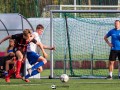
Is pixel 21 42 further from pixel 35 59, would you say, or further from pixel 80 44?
pixel 80 44

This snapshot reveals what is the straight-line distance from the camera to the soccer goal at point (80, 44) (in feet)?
79.4

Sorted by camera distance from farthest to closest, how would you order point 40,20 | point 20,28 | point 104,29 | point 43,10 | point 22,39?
point 43,10, point 40,20, point 104,29, point 20,28, point 22,39

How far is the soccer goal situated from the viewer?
24188 millimetres

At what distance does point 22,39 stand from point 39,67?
105 cm

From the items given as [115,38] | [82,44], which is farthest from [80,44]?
[115,38]

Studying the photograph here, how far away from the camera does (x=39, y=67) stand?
18672 mm

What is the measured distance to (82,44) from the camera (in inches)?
1021

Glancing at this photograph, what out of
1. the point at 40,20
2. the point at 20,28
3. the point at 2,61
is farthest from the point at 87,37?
the point at 40,20

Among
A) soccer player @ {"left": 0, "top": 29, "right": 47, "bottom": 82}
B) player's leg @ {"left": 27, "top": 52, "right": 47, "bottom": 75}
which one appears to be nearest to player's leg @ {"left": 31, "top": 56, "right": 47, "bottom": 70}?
player's leg @ {"left": 27, "top": 52, "right": 47, "bottom": 75}

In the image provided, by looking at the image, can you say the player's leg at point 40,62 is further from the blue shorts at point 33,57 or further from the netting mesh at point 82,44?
the netting mesh at point 82,44

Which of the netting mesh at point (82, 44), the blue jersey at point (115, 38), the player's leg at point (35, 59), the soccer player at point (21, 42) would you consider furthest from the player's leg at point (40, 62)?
the netting mesh at point (82, 44)

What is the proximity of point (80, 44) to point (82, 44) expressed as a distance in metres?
0.10

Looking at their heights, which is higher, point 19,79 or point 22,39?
point 22,39

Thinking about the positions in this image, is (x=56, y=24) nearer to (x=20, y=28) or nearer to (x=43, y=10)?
(x=20, y=28)
